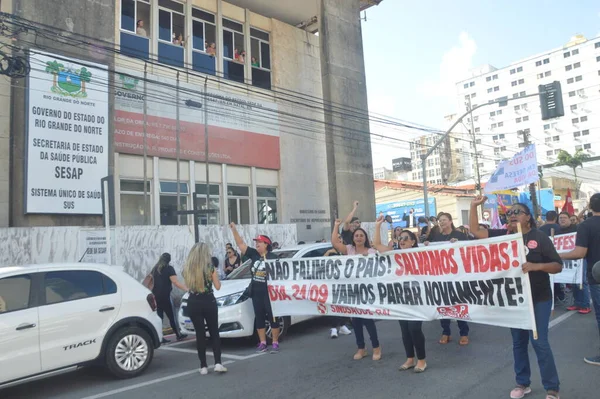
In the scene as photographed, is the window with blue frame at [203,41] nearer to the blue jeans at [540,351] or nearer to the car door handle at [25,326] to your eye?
the car door handle at [25,326]

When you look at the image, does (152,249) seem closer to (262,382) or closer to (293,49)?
(262,382)

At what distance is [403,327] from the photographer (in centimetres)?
570

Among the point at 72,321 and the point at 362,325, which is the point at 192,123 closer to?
the point at 72,321

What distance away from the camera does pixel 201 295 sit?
5871 millimetres

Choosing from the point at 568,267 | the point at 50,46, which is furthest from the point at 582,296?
the point at 50,46

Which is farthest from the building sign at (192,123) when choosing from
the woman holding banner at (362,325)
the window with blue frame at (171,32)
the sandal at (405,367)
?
the sandal at (405,367)

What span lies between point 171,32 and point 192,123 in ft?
11.9

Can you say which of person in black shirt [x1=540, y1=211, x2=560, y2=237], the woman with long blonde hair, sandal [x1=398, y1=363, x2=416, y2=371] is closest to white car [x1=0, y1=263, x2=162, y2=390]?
the woman with long blonde hair

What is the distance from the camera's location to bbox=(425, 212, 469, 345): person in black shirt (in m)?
6.79

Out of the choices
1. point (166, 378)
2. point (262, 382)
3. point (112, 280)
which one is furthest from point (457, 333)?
point (112, 280)

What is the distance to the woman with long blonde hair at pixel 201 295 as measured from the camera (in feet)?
19.2

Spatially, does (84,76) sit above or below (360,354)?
above

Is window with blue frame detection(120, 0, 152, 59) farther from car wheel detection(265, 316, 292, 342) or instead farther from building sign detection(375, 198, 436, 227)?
building sign detection(375, 198, 436, 227)

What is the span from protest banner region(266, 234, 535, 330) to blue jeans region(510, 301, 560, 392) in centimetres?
10
